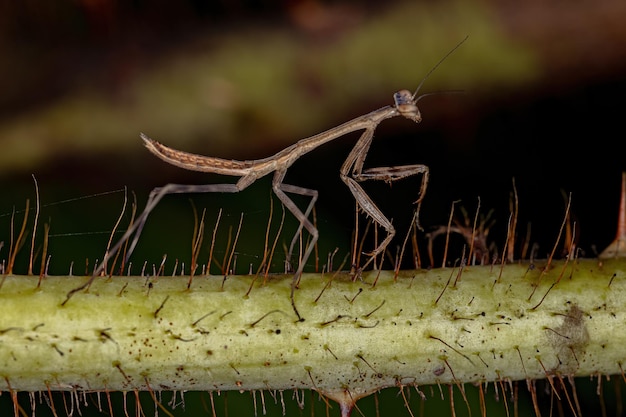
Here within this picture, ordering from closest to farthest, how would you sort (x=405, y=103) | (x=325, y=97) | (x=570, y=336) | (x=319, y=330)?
1. (x=319, y=330)
2. (x=570, y=336)
3. (x=405, y=103)
4. (x=325, y=97)

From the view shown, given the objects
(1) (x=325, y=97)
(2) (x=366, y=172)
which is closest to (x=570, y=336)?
(2) (x=366, y=172)

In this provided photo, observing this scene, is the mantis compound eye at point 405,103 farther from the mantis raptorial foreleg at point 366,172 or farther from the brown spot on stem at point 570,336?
the brown spot on stem at point 570,336

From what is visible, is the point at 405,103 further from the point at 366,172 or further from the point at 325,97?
the point at 325,97

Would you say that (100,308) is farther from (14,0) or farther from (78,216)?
(14,0)

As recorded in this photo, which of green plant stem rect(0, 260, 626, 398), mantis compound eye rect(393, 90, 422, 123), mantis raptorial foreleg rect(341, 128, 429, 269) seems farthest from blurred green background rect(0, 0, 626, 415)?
green plant stem rect(0, 260, 626, 398)

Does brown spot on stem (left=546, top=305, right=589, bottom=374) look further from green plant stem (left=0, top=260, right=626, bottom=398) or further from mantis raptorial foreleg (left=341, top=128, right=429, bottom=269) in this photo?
mantis raptorial foreleg (left=341, top=128, right=429, bottom=269)

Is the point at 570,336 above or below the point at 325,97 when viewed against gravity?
below

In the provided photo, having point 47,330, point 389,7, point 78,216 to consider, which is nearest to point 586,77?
point 389,7
